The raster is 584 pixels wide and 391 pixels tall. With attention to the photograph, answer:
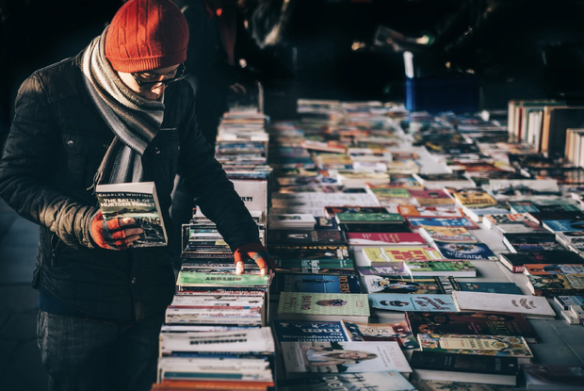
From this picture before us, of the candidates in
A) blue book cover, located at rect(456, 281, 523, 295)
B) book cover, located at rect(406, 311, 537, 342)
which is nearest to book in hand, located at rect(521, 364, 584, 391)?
book cover, located at rect(406, 311, 537, 342)

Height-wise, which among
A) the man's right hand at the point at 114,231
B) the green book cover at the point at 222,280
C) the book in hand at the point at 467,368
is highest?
the man's right hand at the point at 114,231

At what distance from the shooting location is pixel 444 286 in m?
2.32

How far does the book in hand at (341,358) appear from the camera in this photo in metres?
1.67

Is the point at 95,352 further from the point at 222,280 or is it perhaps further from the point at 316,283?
the point at 316,283

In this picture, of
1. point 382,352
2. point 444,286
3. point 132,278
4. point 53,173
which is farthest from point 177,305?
point 444,286

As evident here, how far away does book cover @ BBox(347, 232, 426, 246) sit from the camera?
2.75 m

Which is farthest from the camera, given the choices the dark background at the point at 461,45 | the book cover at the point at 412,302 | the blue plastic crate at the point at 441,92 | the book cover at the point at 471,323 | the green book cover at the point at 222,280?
the blue plastic crate at the point at 441,92

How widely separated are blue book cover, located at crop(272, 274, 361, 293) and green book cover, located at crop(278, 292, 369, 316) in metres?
0.05

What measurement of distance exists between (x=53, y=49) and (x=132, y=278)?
150 inches

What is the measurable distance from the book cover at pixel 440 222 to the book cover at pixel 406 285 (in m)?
0.66

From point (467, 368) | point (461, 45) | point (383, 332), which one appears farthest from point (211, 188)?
point (461, 45)

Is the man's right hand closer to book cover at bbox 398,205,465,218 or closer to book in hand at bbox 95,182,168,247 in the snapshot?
book in hand at bbox 95,182,168,247

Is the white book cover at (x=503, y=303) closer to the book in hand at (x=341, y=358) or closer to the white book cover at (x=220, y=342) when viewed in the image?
the book in hand at (x=341, y=358)

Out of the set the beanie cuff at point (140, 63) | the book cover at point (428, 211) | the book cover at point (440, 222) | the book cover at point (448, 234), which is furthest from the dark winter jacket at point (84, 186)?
the book cover at point (428, 211)
